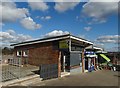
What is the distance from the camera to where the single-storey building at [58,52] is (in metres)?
18.1

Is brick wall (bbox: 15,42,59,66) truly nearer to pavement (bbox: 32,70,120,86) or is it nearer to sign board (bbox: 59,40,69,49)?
sign board (bbox: 59,40,69,49)

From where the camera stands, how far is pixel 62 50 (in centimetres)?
1869

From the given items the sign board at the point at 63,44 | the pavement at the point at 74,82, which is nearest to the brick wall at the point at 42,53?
the sign board at the point at 63,44

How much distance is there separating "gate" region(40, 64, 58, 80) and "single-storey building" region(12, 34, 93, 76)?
43 cm

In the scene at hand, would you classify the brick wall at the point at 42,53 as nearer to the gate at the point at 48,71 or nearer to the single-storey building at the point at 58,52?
the single-storey building at the point at 58,52

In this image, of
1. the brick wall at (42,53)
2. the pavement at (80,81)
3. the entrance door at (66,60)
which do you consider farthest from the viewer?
the entrance door at (66,60)

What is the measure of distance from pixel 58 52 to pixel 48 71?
341 cm

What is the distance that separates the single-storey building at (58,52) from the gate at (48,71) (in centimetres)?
43

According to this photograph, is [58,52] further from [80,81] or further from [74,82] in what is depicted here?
[74,82]

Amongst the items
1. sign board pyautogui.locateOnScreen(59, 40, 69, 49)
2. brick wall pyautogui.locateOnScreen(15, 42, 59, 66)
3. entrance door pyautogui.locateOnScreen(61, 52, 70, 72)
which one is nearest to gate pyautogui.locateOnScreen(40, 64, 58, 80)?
sign board pyautogui.locateOnScreen(59, 40, 69, 49)

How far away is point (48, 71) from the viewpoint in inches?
599

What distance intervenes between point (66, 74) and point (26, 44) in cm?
666

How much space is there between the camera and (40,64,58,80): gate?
575 inches

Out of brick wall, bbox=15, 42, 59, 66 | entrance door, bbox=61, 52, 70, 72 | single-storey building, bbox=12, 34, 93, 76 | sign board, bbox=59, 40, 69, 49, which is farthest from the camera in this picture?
entrance door, bbox=61, 52, 70, 72
